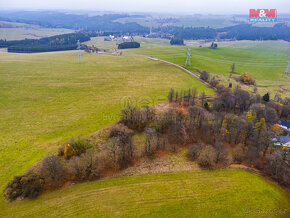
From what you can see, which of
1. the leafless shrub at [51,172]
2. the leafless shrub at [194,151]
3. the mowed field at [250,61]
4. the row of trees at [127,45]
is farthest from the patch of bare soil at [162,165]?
the row of trees at [127,45]

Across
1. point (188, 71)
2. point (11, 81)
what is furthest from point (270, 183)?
point (11, 81)

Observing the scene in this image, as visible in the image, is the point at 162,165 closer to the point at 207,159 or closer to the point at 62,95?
the point at 207,159

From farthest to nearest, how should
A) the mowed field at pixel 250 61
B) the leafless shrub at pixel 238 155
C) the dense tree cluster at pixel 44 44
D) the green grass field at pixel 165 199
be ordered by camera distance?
the dense tree cluster at pixel 44 44 < the mowed field at pixel 250 61 < the leafless shrub at pixel 238 155 < the green grass field at pixel 165 199

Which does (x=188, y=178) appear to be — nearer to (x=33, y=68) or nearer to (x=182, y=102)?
(x=182, y=102)

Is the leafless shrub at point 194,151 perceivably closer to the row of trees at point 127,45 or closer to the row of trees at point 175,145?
the row of trees at point 175,145

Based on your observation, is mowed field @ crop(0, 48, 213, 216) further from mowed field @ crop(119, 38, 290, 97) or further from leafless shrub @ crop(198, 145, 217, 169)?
leafless shrub @ crop(198, 145, 217, 169)
